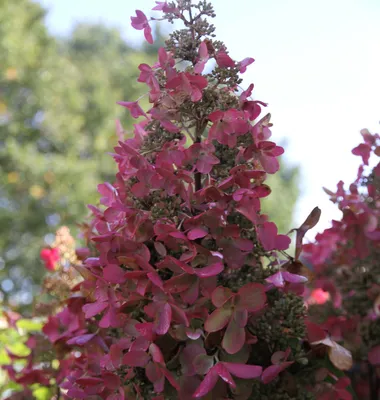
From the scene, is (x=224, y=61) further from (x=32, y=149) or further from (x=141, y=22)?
(x=32, y=149)

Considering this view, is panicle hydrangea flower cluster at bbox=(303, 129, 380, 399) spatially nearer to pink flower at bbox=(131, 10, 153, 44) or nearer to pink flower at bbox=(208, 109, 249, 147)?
pink flower at bbox=(208, 109, 249, 147)

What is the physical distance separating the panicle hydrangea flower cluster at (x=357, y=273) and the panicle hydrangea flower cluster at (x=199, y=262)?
93 mm

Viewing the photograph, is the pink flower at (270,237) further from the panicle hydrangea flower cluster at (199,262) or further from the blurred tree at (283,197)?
the blurred tree at (283,197)

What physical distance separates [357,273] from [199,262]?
0.31 meters

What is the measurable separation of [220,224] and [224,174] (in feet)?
0.22

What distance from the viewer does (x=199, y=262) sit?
0.65 metres

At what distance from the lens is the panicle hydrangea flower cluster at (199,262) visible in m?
0.63

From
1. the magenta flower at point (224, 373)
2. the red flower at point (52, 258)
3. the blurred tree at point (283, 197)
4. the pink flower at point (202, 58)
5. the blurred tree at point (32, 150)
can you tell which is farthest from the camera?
the blurred tree at point (283, 197)

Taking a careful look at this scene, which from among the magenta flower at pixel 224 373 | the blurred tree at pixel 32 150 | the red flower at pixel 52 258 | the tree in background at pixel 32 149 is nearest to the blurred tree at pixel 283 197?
the tree in background at pixel 32 149

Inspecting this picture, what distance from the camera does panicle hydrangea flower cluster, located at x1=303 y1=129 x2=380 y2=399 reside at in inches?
31.4

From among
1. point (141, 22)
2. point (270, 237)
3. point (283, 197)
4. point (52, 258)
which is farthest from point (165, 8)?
point (283, 197)

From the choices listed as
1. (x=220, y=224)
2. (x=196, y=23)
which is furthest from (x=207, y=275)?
(x=196, y=23)

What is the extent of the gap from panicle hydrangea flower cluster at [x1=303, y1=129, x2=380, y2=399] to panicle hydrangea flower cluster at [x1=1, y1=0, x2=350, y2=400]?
3.7 inches

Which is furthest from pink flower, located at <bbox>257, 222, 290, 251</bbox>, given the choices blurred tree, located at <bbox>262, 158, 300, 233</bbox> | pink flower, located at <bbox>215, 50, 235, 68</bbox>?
blurred tree, located at <bbox>262, 158, 300, 233</bbox>
